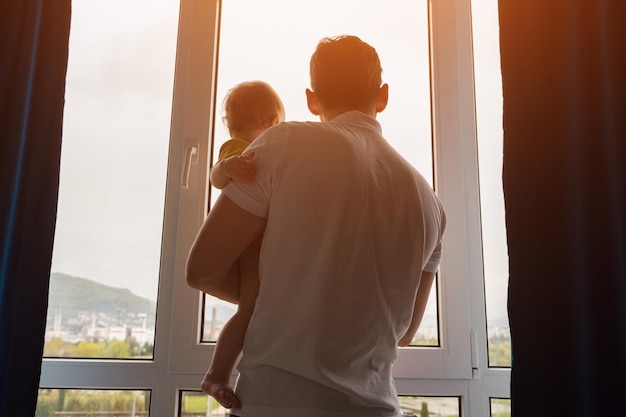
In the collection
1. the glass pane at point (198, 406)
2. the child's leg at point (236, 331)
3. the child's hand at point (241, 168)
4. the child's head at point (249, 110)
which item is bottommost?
the glass pane at point (198, 406)

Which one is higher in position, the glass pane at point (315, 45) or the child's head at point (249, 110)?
the glass pane at point (315, 45)

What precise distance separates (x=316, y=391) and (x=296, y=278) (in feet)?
0.60

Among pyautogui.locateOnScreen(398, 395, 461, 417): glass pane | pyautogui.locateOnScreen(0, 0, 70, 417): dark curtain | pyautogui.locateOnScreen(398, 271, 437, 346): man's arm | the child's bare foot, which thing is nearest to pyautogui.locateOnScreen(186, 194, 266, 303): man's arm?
the child's bare foot

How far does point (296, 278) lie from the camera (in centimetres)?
92

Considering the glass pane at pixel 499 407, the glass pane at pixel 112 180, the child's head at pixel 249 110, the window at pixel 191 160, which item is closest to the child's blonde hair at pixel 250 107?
the child's head at pixel 249 110

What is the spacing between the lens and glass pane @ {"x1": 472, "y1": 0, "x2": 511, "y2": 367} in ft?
5.80

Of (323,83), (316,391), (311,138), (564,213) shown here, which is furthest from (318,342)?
(564,213)

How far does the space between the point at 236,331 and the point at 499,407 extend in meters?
1.02

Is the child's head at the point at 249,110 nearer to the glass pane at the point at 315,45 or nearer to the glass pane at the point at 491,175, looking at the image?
the glass pane at the point at 315,45

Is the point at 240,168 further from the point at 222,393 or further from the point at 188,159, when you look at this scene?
the point at 188,159

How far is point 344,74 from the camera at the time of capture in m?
1.10

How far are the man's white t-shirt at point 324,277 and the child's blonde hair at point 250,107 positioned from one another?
445 millimetres

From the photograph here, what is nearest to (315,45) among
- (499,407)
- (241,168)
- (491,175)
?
(491,175)

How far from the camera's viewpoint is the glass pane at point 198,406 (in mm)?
1676
